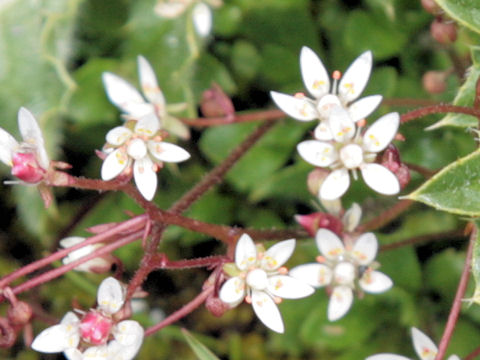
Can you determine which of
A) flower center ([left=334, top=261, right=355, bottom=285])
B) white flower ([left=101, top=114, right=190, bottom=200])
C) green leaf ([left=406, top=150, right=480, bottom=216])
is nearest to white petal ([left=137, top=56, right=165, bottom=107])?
white flower ([left=101, top=114, right=190, bottom=200])

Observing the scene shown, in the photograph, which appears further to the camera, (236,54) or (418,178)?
(236,54)

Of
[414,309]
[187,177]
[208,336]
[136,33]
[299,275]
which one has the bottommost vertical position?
[208,336]

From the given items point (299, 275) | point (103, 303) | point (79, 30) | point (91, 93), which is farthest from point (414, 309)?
point (79, 30)

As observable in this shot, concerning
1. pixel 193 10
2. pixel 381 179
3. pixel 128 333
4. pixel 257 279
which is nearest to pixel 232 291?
pixel 257 279

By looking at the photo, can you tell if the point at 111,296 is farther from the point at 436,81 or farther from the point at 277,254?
the point at 436,81

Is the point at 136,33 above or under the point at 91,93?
above

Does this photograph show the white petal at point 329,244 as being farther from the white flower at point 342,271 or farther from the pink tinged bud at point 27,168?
the pink tinged bud at point 27,168

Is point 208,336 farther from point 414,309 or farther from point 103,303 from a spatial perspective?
point 103,303

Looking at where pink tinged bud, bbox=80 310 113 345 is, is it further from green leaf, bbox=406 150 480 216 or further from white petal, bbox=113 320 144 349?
green leaf, bbox=406 150 480 216
